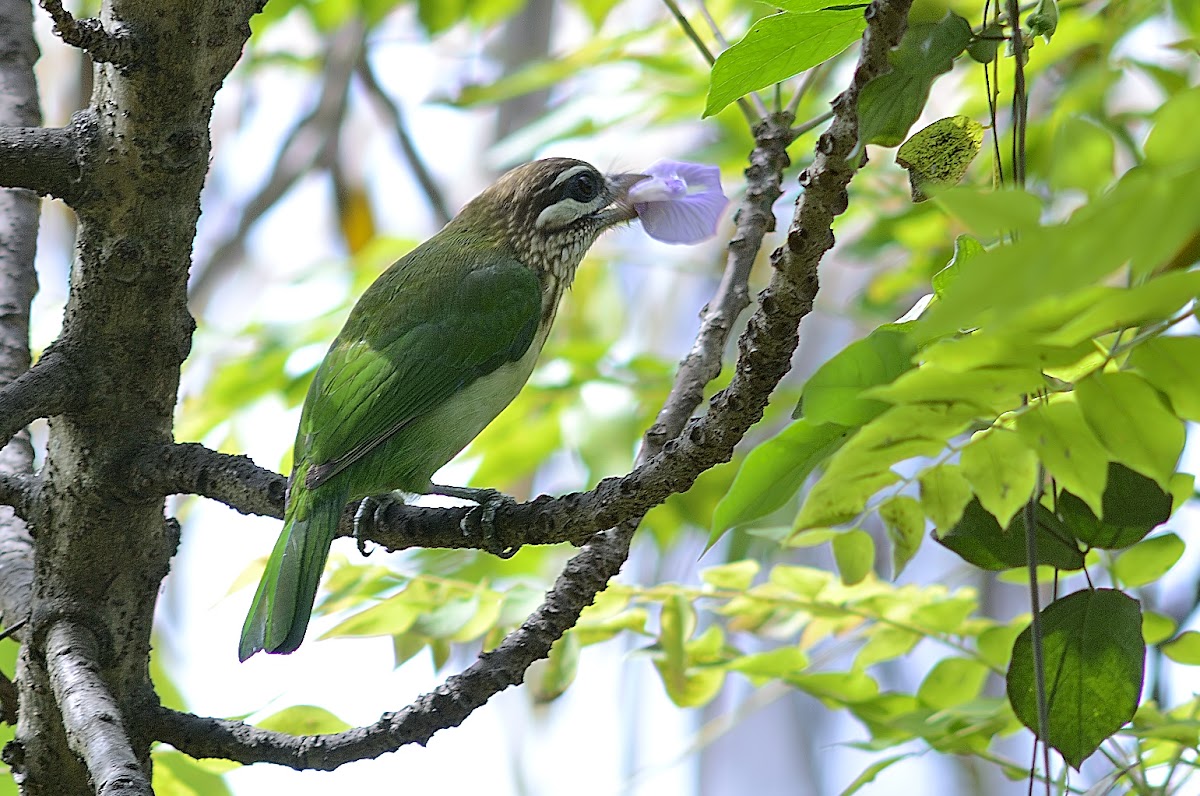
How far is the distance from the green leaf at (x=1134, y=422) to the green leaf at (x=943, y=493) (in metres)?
0.15

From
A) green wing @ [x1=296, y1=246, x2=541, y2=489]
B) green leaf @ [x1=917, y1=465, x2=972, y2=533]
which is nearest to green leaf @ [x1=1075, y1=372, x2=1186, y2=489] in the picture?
green leaf @ [x1=917, y1=465, x2=972, y2=533]

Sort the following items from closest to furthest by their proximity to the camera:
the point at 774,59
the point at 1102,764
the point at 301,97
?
the point at 774,59, the point at 1102,764, the point at 301,97

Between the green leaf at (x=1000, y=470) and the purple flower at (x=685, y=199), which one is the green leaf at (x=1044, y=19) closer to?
the green leaf at (x=1000, y=470)

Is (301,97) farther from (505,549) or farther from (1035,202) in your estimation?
(1035,202)

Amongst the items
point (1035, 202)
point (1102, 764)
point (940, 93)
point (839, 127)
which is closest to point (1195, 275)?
point (1035, 202)

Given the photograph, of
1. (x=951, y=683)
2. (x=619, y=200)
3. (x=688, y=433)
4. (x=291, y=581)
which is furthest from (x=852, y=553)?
(x=619, y=200)

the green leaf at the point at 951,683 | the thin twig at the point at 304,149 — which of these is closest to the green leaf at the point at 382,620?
the green leaf at the point at 951,683

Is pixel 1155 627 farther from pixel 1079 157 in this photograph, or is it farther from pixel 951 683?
pixel 1079 157

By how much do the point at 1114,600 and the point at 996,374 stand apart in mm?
487

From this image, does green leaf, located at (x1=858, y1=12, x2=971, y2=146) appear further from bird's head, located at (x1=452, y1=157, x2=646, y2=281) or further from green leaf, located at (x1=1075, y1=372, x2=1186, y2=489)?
bird's head, located at (x1=452, y1=157, x2=646, y2=281)

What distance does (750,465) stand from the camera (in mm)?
996

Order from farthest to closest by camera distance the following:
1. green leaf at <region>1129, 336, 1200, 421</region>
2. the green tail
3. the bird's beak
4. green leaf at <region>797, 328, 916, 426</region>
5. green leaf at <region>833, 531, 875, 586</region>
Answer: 1. the bird's beak
2. the green tail
3. green leaf at <region>833, 531, 875, 586</region>
4. green leaf at <region>797, 328, 916, 426</region>
5. green leaf at <region>1129, 336, 1200, 421</region>

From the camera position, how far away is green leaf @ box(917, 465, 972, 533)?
39.7 inches

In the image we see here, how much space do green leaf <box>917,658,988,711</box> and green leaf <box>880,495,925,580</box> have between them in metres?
0.91
